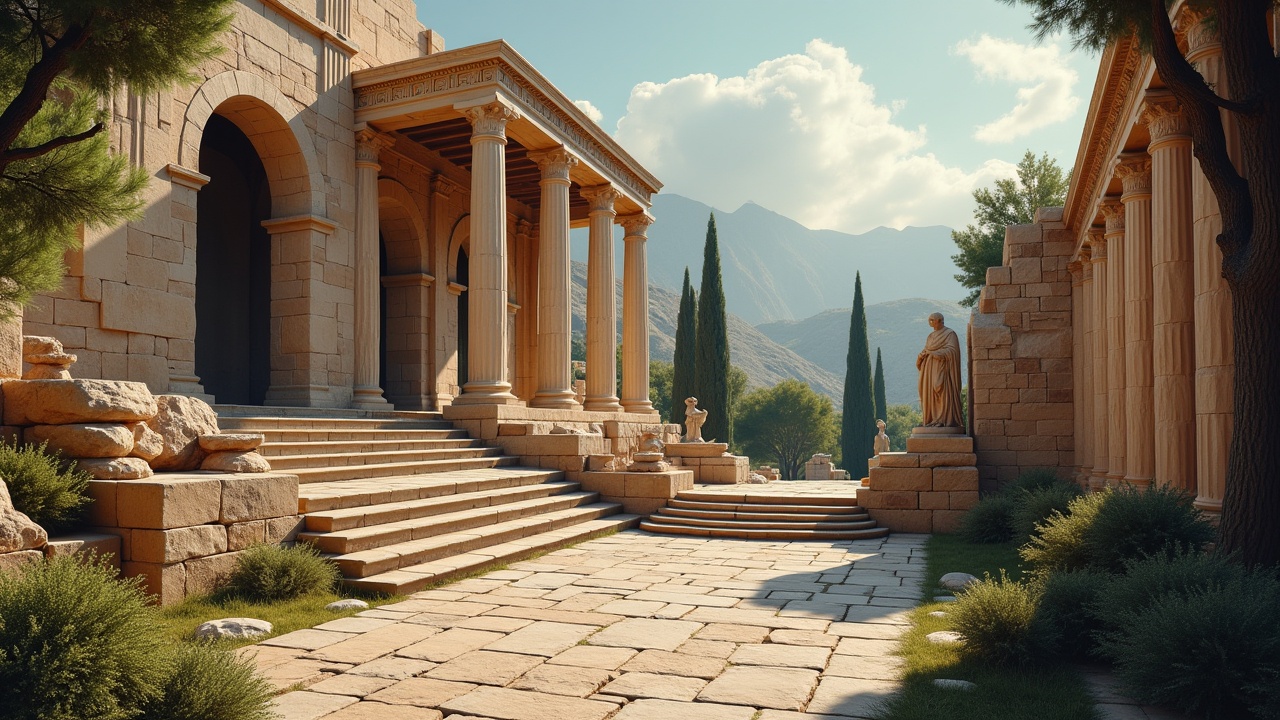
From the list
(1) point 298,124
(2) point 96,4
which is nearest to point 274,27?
(1) point 298,124

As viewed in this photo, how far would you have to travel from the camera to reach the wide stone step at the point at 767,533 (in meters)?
12.3

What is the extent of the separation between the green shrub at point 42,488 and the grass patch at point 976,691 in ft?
19.8

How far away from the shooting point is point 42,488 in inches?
256

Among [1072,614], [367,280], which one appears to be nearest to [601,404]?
[367,280]

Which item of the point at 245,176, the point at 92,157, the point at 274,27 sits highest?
the point at 274,27

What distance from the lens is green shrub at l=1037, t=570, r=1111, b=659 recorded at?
5.67 m

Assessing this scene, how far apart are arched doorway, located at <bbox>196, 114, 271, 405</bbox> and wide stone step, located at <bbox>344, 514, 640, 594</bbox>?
29.6 feet

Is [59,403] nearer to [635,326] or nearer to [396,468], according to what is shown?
[396,468]

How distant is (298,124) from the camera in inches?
599

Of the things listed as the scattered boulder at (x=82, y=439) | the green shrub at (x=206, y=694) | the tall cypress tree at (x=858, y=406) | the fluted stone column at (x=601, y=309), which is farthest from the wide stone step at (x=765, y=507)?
the tall cypress tree at (x=858, y=406)

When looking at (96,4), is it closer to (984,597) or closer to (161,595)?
(161,595)

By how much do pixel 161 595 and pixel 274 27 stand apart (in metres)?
11.5

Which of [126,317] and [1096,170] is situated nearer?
[126,317]

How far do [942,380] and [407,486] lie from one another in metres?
9.08
